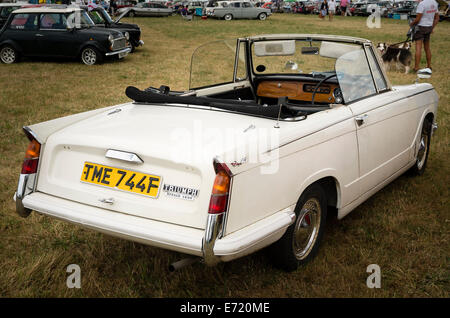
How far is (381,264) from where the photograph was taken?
3.06m

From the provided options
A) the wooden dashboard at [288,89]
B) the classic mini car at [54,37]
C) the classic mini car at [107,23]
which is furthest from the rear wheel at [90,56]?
the wooden dashboard at [288,89]

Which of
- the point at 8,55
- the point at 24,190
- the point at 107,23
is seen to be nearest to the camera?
the point at 24,190

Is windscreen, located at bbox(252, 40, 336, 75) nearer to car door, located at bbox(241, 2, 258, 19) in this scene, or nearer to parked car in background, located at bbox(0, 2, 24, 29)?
parked car in background, located at bbox(0, 2, 24, 29)

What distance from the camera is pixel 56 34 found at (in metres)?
11.9

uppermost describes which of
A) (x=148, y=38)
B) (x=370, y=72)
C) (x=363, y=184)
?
(x=370, y=72)

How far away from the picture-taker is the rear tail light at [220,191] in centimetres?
220

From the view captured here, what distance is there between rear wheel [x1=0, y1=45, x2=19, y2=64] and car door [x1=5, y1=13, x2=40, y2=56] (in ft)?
0.95

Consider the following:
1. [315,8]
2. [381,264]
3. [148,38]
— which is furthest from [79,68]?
[315,8]

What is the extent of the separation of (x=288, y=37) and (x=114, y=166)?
2340 millimetres

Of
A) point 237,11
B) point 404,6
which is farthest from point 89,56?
point 404,6

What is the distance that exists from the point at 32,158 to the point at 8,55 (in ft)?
36.4

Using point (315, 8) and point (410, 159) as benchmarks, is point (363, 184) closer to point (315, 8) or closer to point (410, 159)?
point (410, 159)

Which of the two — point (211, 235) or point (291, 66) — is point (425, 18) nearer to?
point (291, 66)

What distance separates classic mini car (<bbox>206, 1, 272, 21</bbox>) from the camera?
3070cm
